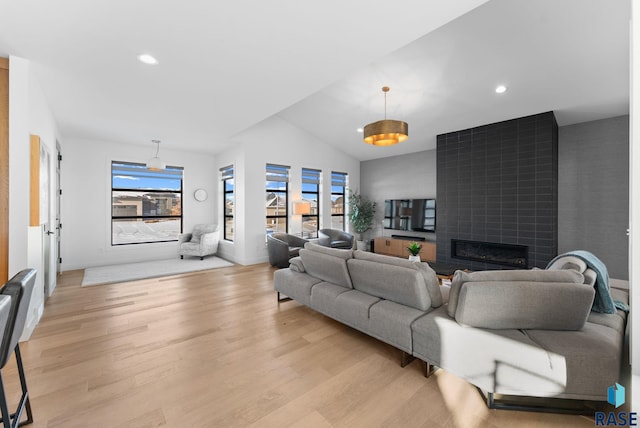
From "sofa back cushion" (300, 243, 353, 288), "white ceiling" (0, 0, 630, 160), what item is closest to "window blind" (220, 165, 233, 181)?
"white ceiling" (0, 0, 630, 160)

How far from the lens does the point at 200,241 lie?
255 inches

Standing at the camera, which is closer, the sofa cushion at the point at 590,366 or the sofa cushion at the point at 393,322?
the sofa cushion at the point at 590,366

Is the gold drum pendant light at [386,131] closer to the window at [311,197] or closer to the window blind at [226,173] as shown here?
the window at [311,197]

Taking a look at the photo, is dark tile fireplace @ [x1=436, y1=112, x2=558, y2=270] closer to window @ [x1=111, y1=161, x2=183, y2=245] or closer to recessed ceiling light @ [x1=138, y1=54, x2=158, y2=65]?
recessed ceiling light @ [x1=138, y1=54, x2=158, y2=65]

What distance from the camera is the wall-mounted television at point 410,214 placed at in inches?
267

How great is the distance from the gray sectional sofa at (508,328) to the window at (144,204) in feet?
20.0

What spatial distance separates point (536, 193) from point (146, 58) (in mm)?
5889

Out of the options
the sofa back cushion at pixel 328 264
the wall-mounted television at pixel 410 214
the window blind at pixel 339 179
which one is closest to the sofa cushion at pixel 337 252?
the sofa back cushion at pixel 328 264

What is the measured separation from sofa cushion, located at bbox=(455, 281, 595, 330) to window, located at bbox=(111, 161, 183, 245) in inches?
268

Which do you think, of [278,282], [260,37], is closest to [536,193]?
[278,282]

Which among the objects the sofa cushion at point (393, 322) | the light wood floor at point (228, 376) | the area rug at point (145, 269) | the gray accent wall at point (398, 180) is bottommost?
the light wood floor at point (228, 376)

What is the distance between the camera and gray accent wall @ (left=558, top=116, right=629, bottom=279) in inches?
174

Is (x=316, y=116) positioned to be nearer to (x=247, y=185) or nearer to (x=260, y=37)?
(x=247, y=185)

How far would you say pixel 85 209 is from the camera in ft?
19.0
